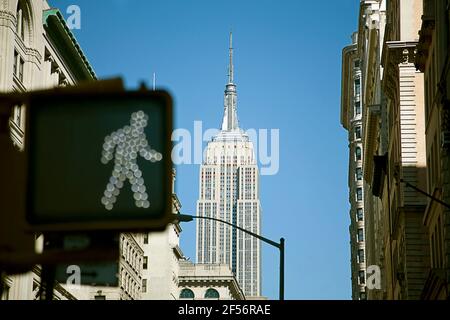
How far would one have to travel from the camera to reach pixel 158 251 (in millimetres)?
117125

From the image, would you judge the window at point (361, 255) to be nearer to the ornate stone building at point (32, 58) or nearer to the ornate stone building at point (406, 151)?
the ornate stone building at point (32, 58)

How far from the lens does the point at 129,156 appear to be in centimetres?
384

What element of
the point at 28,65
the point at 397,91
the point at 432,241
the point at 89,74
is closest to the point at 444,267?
the point at 432,241

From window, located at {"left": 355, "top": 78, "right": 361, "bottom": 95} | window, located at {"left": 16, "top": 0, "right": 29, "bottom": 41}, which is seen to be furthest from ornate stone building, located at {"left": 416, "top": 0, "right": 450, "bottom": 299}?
window, located at {"left": 355, "top": 78, "right": 361, "bottom": 95}

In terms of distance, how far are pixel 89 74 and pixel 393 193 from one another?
913 inches

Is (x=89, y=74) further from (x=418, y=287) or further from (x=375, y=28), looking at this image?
(x=418, y=287)

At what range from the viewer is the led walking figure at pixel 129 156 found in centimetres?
372

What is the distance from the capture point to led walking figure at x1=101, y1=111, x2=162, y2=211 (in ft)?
12.2

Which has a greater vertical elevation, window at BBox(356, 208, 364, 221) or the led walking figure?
window at BBox(356, 208, 364, 221)

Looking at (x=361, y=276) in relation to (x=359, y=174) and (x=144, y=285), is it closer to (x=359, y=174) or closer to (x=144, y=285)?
(x=359, y=174)

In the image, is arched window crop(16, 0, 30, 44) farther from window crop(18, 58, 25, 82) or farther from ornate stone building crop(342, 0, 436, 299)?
ornate stone building crop(342, 0, 436, 299)

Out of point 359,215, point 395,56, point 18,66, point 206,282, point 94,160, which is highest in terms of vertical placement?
point 359,215

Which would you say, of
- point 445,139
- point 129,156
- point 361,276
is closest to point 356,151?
point 361,276

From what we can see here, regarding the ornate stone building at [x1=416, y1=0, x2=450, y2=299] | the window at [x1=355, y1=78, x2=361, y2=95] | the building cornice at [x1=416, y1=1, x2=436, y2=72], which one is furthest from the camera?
the window at [x1=355, y1=78, x2=361, y2=95]
